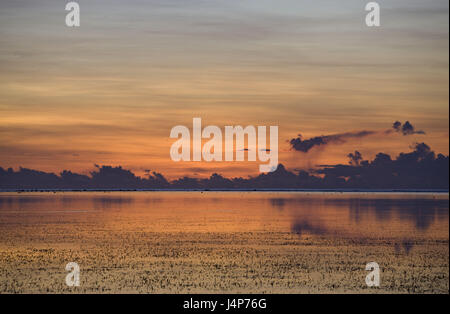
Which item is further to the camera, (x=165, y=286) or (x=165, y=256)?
(x=165, y=256)

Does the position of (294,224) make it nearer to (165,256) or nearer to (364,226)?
(364,226)

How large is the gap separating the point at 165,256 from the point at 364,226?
3721 cm

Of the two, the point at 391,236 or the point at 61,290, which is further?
the point at 391,236

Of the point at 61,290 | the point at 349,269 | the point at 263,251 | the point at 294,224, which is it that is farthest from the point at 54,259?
the point at 294,224

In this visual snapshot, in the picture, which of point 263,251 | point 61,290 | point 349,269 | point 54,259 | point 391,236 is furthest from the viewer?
point 391,236

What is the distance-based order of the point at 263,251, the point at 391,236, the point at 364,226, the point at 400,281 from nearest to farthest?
the point at 400,281 → the point at 263,251 → the point at 391,236 → the point at 364,226

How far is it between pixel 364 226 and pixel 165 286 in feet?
153

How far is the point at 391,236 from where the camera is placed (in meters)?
63.7

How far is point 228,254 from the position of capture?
47.9m
